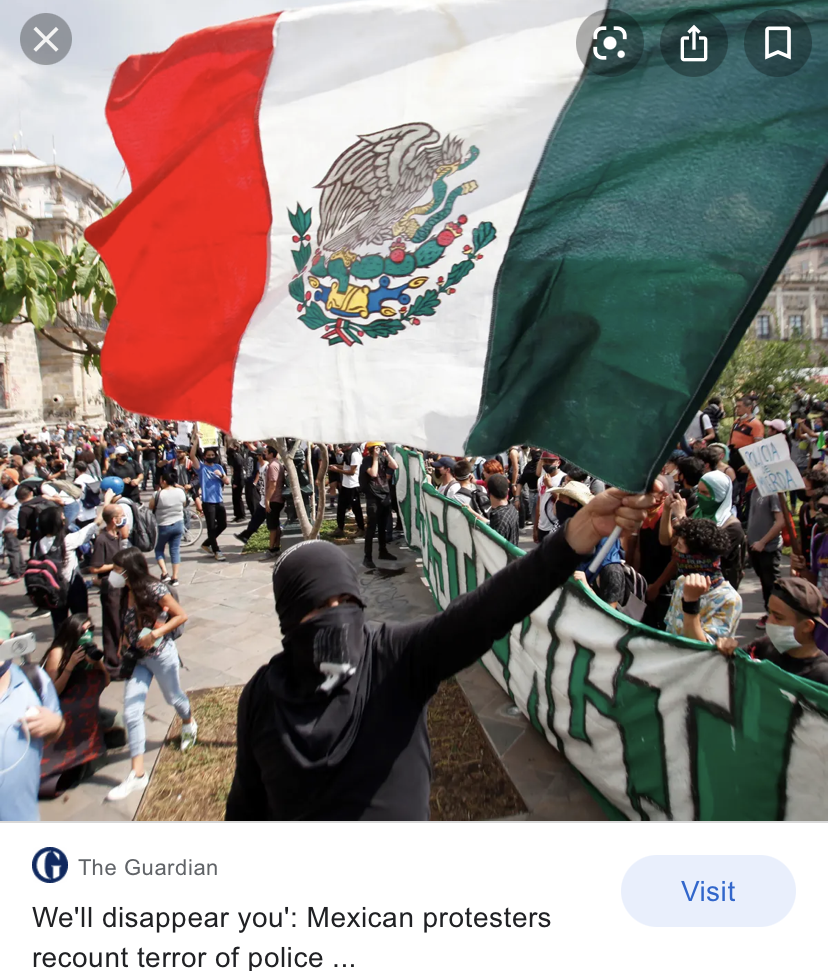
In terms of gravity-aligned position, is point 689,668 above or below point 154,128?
below

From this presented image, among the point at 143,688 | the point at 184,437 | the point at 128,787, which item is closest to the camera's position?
the point at 128,787

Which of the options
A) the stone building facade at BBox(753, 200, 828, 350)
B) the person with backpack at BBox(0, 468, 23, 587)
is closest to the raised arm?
the person with backpack at BBox(0, 468, 23, 587)

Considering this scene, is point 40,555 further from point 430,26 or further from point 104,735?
point 430,26

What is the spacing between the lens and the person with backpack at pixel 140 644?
413 centimetres

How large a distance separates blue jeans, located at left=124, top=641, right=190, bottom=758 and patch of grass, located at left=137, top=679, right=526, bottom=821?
0.33 meters

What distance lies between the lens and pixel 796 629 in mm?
2686

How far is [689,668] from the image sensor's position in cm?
269

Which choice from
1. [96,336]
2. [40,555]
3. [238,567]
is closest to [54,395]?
→ [96,336]

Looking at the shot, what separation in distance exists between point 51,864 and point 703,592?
8.83 feet

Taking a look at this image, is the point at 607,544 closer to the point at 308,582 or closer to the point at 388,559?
the point at 308,582

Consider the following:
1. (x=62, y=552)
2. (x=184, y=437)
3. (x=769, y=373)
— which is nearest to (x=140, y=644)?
(x=62, y=552)

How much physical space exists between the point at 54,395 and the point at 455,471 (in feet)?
130

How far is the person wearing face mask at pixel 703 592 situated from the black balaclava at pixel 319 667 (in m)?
1.95

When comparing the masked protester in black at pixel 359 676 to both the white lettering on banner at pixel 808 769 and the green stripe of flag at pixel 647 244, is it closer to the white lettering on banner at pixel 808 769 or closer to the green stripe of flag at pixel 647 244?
the green stripe of flag at pixel 647 244
